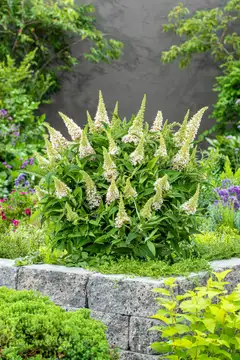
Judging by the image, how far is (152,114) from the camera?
10.3 metres

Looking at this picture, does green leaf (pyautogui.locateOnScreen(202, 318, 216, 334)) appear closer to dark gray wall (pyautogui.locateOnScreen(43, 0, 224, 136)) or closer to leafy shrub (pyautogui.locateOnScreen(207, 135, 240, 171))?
leafy shrub (pyautogui.locateOnScreen(207, 135, 240, 171))

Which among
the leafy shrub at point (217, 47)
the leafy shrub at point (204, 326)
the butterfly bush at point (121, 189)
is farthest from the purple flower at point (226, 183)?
the leafy shrub at point (217, 47)

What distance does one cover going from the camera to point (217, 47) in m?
10.1

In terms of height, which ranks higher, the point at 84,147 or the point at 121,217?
the point at 84,147

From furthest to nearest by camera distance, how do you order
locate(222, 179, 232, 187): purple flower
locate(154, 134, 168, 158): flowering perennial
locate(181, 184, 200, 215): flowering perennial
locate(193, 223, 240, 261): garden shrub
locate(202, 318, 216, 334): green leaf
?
locate(222, 179, 232, 187): purple flower, locate(193, 223, 240, 261): garden shrub, locate(154, 134, 168, 158): flowering perennial, locate(181, 184, 200, 215): flowering perennial, locate(202, 318, 216, 334): green leaf

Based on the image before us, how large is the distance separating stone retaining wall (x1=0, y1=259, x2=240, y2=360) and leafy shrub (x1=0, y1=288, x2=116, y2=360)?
0.89 m

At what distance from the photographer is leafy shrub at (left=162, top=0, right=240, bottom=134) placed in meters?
9.77

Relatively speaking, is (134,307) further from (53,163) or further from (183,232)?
(53,163)

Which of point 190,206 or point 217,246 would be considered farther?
point 217,246

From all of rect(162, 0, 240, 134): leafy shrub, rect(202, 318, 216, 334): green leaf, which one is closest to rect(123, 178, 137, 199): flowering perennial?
rect(202, 318, 216, 334): green leaf

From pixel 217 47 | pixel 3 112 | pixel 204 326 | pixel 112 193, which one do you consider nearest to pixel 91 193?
pixel 112 193

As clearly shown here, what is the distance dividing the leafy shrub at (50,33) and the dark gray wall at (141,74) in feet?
0.84

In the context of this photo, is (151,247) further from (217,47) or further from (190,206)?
(217,47)

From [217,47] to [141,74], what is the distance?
1243mm
